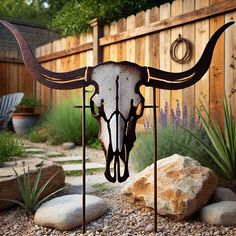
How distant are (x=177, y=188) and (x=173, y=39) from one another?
2596 millimetres

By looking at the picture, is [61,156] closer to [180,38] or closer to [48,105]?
[180,38]

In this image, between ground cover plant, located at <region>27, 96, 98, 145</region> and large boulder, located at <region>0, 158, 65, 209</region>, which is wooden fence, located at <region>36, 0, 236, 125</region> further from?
large boulder, located at <region>0, 158, 65, 209</region>

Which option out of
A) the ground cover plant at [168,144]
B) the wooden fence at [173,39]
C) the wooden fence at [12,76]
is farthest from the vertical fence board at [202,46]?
the wooden fence at [12,76]

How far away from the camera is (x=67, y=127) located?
5.43 meters

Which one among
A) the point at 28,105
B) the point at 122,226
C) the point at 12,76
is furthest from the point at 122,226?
the point at 12,76

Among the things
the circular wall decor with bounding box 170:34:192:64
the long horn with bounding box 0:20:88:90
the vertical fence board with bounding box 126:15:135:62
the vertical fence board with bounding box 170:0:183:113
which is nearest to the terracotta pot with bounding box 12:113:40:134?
the vertical fence board with bounding box 126:15:135:62

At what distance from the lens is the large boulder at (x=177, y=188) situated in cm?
211

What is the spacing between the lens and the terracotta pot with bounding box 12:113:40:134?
6.76 metres

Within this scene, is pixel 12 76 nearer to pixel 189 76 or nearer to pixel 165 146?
pixel 165 146

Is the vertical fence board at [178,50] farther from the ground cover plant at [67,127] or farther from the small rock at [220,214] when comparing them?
the small rock at [220,214]

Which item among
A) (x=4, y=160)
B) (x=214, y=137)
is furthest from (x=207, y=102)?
(x=4, y=160)

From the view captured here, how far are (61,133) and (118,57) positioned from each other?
5.13 ft

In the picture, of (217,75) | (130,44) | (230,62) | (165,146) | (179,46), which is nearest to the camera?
(165,146)

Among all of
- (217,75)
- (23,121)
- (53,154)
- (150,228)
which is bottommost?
(150,228)
